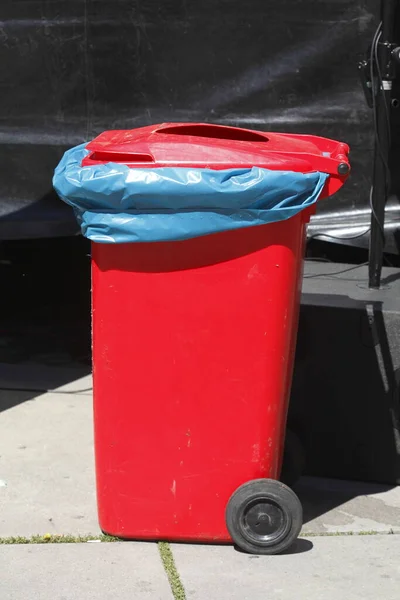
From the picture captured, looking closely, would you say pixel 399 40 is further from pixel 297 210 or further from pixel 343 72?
pixel 297 210

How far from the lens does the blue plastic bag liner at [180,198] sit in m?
3.28

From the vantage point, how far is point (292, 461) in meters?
4.07

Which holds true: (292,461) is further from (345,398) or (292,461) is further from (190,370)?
(190,370)

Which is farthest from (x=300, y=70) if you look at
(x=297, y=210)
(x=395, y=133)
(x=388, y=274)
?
(x=297, y=210)

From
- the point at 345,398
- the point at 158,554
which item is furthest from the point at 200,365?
the point at 345,398

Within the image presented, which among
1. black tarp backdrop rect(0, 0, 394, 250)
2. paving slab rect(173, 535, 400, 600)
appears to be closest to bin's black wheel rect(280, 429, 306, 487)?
paving slab rect(173, 535, 400, 600)

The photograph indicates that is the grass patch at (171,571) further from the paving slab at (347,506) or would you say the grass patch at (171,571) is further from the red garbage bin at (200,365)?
the paving slab at (347,506)

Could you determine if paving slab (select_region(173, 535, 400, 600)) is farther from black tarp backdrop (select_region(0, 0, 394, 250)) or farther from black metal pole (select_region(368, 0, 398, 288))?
black tarp backdrop (select_region(0, 0, 394, 250))

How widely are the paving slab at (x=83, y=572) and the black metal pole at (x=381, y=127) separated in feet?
5.17

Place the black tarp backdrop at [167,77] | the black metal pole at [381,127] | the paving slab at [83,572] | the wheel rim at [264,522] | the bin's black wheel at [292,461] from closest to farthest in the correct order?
1. the paving slab at [83,572]
2. the wheel rim at [264,522]
3. the bin's black wheel at [292,461]
4. the black metal pole at [381,127]
5. the black tarp backdrop at [167,77]

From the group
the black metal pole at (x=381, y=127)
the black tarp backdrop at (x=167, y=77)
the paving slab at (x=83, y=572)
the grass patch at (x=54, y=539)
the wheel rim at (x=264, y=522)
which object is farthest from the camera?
the black tarp backdrop at (x=167, y=77)

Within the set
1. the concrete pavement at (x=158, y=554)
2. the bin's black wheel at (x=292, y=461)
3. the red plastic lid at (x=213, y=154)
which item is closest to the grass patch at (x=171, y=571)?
the concrete pavement at (x=158, y=554)

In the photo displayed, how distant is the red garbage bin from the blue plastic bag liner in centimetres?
4

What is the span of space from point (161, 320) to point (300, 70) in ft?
7.81
